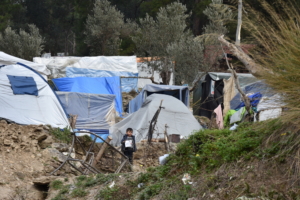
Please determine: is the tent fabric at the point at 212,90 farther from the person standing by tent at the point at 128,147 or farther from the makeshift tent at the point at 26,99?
the person standing by tent at the point at 128,147

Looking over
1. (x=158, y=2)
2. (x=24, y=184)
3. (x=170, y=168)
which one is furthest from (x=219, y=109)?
(x=158, y=2)

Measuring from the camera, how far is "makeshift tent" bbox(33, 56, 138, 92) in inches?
1094

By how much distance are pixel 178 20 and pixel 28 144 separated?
17.6 m

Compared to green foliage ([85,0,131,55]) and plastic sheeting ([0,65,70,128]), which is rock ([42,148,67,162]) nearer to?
plastic sheeting ([0,65,70,128])

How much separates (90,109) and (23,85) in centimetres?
472

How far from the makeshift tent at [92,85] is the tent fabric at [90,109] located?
262 centimetres

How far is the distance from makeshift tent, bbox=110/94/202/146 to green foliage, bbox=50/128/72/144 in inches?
94.8

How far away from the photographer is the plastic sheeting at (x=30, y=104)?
42.1 ft

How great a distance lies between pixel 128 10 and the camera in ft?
160

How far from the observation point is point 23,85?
13578mm

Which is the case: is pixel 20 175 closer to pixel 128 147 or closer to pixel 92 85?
pixel 128 147

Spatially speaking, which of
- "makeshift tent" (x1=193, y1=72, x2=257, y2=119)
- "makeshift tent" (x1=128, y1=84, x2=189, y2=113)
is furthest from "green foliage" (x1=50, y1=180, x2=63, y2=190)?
"makeshift tent" (x1=128, y1=84, x2=189, y2=113)

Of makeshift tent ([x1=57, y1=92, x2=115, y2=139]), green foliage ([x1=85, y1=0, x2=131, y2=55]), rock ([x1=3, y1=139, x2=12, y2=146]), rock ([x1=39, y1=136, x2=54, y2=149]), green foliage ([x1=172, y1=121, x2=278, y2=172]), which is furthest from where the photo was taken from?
green foliage ([x1=85, y1=0, x2=131, y2=55])

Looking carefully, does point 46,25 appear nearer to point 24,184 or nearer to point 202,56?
point 202,56
